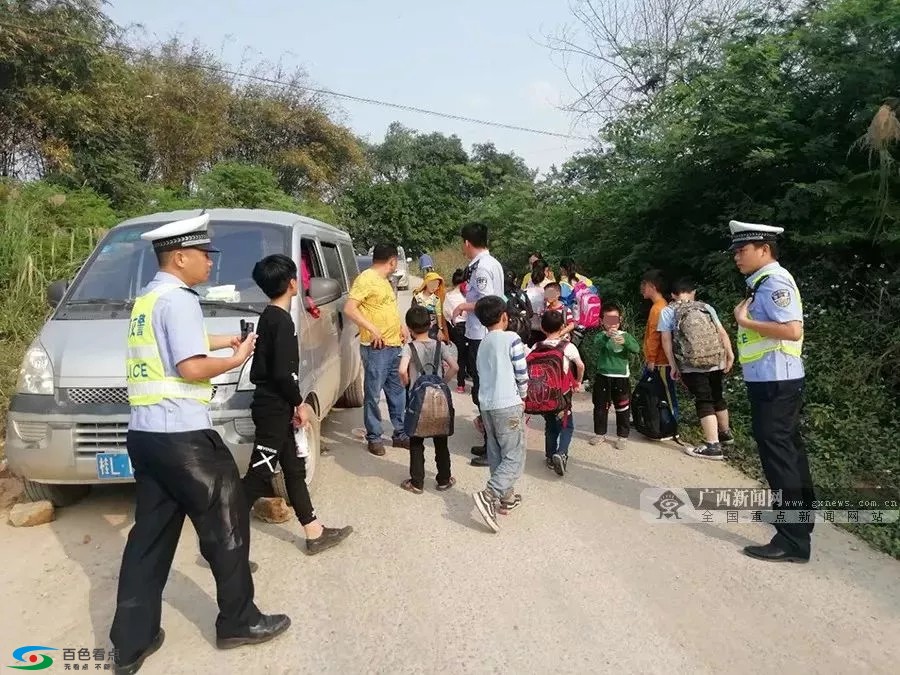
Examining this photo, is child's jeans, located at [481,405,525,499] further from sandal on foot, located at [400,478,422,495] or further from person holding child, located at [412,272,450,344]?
person holding child, located at [412,272,450,344]

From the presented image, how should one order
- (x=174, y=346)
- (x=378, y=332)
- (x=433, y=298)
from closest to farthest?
(x=174, y=346), (x=378, y=332), (x=433, y=298)

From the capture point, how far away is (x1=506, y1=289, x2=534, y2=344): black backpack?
6.33m

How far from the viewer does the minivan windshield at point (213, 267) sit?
14.6 feet

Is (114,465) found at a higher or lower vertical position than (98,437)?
lower

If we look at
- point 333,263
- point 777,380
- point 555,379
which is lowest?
point 555,379

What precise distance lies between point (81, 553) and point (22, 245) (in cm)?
625

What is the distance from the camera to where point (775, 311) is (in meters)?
3.80

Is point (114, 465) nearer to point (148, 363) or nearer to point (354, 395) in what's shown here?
point (148, 363)

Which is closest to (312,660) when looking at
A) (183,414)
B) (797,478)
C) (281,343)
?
(183,414)

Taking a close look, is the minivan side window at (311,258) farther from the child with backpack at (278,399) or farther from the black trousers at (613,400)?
the black trousers at (613,400)

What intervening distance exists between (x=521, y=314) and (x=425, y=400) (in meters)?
2.57

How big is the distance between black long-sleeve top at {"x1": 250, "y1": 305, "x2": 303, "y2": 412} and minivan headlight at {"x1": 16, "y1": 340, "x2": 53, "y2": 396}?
1.36 meters

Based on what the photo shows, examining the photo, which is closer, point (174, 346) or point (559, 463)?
point (174, 346)

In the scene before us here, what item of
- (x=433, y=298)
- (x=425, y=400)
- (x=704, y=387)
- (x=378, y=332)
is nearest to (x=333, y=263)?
(x=378, y=332)
